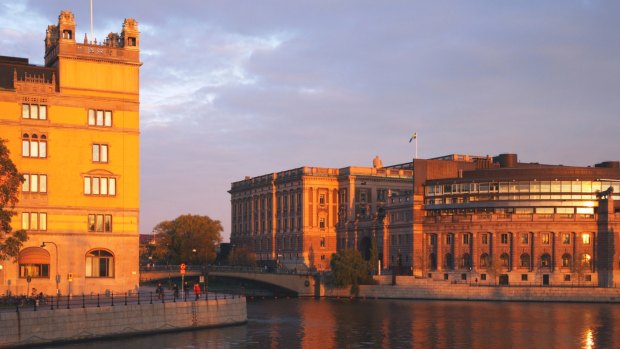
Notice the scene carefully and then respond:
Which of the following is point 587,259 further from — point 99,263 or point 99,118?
point 99,118

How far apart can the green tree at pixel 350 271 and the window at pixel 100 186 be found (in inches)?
2799

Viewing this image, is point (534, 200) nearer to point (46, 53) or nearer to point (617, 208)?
point (617, 208)

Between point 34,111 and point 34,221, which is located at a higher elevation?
point 34,111

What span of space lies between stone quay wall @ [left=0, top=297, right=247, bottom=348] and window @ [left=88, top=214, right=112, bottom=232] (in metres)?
14.7

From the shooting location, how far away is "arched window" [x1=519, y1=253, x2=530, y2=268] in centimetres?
16838

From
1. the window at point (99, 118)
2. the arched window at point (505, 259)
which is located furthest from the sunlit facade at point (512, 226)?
the window at point (99, 118)

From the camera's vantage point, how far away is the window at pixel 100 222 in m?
97.0

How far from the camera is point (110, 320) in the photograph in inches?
3076

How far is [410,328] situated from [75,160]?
1465 inches

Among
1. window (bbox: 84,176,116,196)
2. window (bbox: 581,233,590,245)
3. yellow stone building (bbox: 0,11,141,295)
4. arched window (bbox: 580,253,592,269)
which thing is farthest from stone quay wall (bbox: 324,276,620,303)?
window (bbox: 84,176,116,196)

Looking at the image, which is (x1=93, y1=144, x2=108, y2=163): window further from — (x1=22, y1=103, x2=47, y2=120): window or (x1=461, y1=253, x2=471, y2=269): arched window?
(x1=461, y1=253, x2=471, y2=269): arched window

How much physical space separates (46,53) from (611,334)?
2518 inches

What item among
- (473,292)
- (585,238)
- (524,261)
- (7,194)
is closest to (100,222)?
(7,194)

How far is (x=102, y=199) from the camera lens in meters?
98.0
